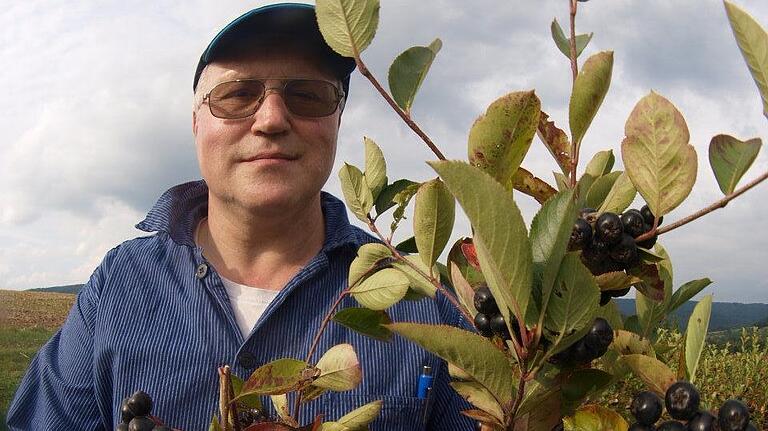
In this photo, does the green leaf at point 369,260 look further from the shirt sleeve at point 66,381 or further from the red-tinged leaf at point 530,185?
the shirt sleeve at point 66,381

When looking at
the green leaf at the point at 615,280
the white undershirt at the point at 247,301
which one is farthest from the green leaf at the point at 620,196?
the white undershirt at the point at 247,301

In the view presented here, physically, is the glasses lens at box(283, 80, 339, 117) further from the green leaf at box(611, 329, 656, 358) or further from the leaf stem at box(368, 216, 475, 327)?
the green leaf at box(611, 329, 656, 358)

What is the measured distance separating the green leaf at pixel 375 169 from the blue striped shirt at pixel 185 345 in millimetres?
812

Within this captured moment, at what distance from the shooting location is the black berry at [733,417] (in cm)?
65

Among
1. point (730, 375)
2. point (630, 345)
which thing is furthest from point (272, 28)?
point (730, 375)

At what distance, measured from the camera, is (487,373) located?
63cm

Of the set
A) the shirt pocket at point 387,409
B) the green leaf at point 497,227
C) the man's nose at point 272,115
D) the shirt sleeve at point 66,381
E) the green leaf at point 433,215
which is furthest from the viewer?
the shirt sleeve at point 66,381

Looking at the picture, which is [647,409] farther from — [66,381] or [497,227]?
[66,381]

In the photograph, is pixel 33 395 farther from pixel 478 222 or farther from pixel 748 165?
pixel 748 165

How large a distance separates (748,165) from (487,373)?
1.08ft

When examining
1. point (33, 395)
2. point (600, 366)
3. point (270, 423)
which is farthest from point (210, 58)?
point (600, 366)

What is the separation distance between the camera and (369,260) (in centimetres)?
95

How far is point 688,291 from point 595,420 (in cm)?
30

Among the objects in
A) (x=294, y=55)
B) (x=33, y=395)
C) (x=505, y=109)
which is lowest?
(x=33, y=395)
